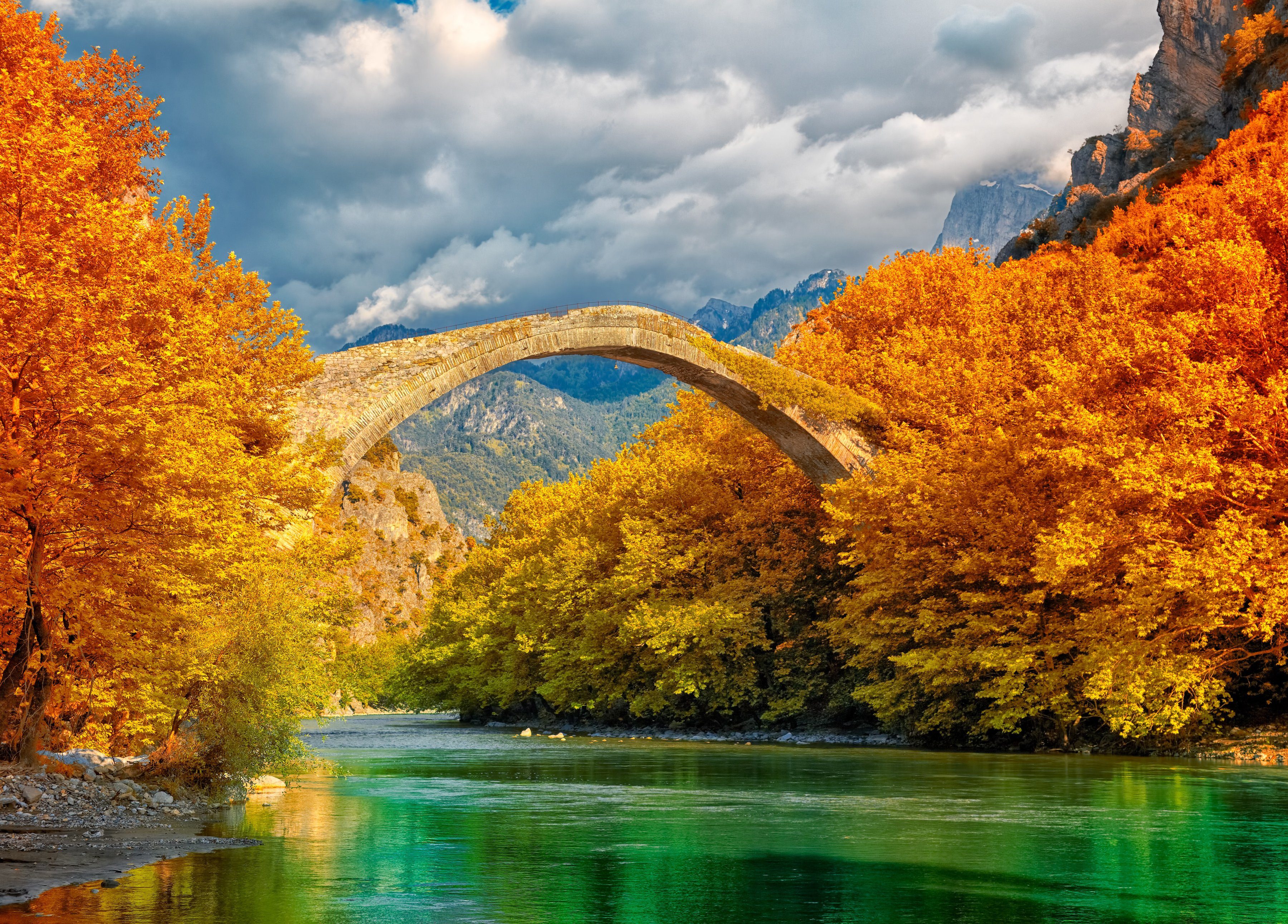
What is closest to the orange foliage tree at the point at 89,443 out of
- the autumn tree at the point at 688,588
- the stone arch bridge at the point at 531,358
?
the stone arch bridge at the point at 531,358

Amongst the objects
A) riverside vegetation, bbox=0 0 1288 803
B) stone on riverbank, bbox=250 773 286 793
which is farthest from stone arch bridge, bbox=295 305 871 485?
stone on riverbank, bbox=250 773 286 793

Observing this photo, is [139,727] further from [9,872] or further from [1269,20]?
[1269,20]

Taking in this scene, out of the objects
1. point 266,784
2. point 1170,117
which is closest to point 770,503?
point 266,784

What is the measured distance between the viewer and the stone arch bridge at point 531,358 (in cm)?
2319

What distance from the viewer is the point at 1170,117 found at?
265ft

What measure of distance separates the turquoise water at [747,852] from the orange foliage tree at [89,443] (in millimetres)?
2878

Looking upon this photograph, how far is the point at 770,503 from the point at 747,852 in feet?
82.5

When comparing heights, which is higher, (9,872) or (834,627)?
(834,627)

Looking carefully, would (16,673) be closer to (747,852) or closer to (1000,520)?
(747,852)

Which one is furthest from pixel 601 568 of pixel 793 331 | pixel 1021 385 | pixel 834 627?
pixel 1021 385

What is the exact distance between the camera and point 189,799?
46.6 feet

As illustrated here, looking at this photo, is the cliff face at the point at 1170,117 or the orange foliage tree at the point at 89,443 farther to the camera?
the cliff face at the point at 1170,117

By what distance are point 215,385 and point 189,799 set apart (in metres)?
5.16

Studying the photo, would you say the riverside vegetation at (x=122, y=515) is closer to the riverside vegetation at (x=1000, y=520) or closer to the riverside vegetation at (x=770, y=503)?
the riverside vegetation at (x=770, y=503)
